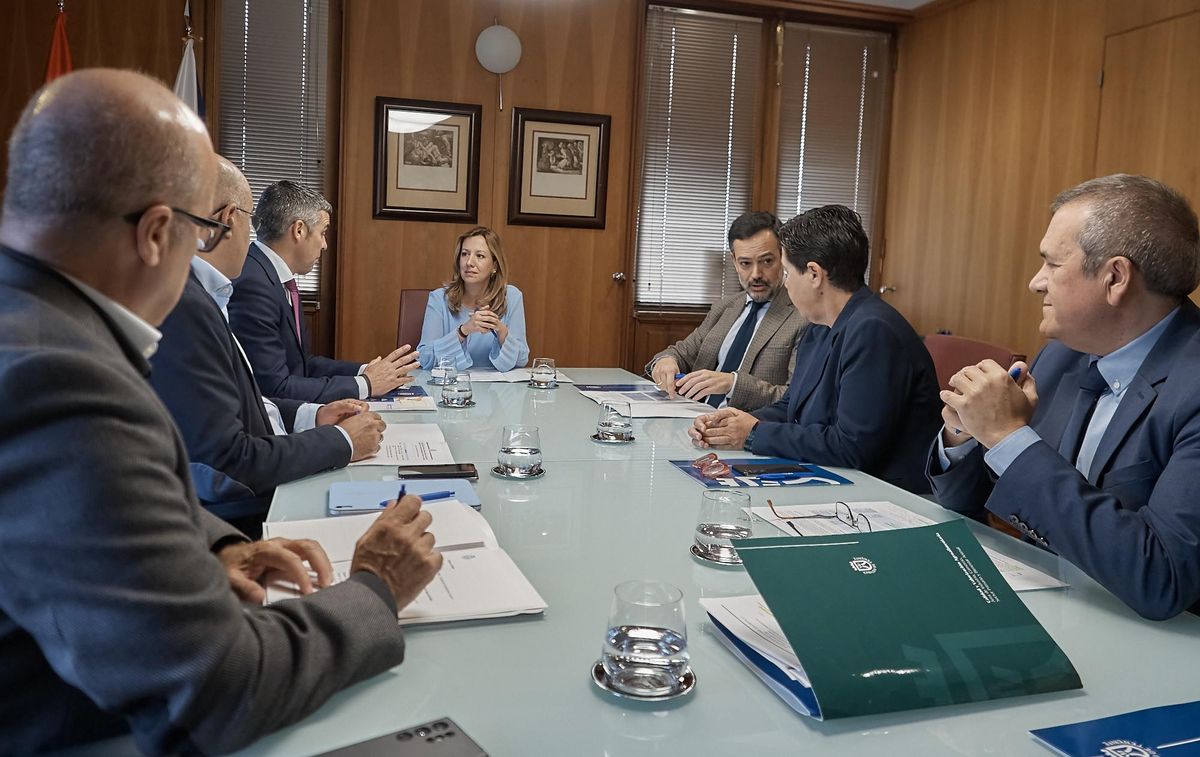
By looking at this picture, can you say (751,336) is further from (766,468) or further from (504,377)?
(766,468)

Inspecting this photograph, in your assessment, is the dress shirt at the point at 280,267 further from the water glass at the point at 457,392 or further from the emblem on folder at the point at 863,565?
the emblem on folder at the point at 863,565

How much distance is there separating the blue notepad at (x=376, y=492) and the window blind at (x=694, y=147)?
12.8 ft

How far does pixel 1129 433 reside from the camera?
1508 millimetres

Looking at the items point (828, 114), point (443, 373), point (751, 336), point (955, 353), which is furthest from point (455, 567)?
point (828, 114)

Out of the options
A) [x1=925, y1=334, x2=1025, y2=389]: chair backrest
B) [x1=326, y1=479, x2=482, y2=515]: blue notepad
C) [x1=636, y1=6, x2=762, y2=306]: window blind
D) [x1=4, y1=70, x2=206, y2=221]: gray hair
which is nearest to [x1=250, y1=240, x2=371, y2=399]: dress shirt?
[x1=326, y1=479, x2=482, y2=515]: blue notepad

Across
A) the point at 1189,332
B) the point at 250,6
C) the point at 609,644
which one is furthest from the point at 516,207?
the point at 609,644

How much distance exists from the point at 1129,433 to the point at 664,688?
98cm

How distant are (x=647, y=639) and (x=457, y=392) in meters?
1.89

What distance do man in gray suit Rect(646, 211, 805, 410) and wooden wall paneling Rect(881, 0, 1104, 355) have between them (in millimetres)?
1780

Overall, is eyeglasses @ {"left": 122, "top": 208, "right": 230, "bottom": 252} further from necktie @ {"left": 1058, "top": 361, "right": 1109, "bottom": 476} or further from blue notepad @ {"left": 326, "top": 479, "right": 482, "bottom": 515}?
necktie @ {"left": 1058, "top": 361, "right": 1109, "bottom": 476}

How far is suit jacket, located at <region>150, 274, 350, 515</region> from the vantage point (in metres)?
1.72

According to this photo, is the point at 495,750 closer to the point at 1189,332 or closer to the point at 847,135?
the point at 1189,332

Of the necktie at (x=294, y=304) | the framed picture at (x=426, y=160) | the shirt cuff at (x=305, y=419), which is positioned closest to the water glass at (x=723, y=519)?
the shirt cuff at (x=305, y=419)

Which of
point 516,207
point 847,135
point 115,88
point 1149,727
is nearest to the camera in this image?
point 115,88
